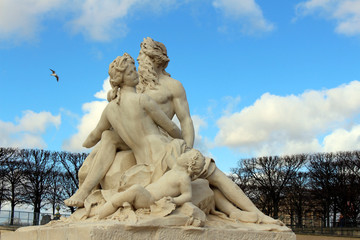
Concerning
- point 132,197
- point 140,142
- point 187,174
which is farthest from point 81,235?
point 140,142

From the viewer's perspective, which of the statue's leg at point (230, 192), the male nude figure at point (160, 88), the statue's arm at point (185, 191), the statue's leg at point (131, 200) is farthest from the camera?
the male nude figure at point (160, 88)

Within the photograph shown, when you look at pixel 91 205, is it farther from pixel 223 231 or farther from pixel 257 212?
pixel 257 212

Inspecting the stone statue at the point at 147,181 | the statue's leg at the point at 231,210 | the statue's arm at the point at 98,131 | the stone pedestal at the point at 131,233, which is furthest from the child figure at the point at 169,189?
the statue's arm at the point at 98,131

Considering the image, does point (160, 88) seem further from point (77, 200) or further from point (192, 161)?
point (77, 200)

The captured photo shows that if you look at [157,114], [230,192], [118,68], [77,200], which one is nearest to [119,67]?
[118,68]

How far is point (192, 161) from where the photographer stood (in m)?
4.93

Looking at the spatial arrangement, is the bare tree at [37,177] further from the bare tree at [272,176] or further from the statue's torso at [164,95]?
the statue's torso at [164,95]

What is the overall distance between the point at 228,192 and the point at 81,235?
1970 millimetres

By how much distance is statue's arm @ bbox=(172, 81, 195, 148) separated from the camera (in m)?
6.59

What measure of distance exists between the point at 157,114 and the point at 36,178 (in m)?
29.3

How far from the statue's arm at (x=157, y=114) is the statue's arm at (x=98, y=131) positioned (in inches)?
21.9

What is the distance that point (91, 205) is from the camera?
5195 millimetres

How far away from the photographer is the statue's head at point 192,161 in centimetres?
493

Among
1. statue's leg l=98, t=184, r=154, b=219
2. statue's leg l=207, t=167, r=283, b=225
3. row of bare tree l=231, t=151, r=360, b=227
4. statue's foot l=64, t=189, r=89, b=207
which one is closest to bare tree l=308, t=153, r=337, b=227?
row of bare tree l=231, t=151, r=360, b=227
